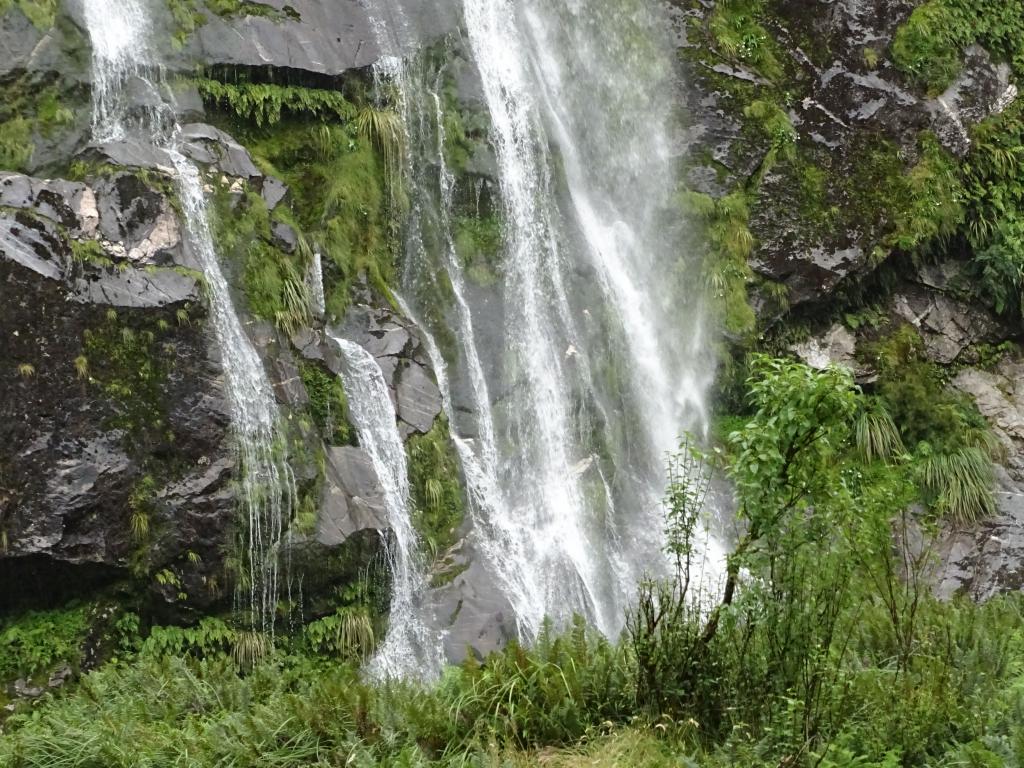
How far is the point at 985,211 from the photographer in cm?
1545

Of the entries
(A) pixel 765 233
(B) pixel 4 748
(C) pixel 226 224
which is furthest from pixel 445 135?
(B) pixel 4 748

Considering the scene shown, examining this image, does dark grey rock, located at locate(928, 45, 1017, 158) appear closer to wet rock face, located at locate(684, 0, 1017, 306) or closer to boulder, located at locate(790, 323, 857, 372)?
wet rock face, located at locate(684, 0, 1017, 306)

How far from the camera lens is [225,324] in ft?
32.3

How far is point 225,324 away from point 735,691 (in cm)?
628

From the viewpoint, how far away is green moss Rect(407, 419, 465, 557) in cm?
1073

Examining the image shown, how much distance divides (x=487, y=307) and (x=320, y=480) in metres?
3.69

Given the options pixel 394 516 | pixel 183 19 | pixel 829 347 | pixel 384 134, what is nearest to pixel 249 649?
pixel 394 516

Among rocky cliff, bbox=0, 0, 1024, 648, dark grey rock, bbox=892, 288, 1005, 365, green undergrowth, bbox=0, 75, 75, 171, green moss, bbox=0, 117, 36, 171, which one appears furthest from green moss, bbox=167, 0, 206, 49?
dark grey rock, bbox=892, 288, 1005, 365

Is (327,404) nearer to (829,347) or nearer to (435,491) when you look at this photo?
(435,491)

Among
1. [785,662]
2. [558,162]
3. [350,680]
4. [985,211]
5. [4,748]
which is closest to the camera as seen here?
[785,662]

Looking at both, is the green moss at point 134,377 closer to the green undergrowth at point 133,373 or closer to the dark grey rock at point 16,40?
the green undergrowth at point 133,373

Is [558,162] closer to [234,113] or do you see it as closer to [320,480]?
[234,113]

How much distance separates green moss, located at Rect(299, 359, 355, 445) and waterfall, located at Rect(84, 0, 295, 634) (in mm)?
573

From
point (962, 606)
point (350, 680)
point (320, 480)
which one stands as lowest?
point (350, 680)
